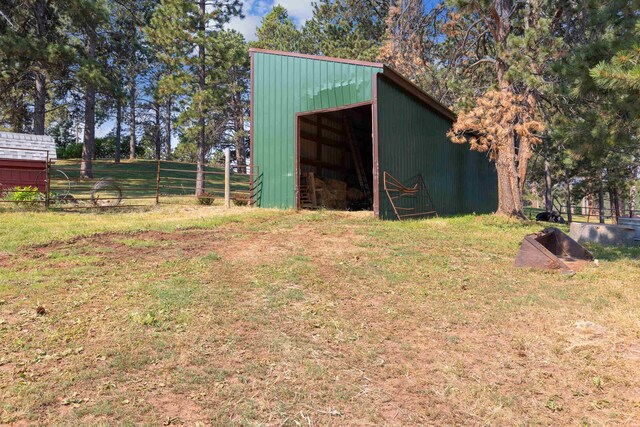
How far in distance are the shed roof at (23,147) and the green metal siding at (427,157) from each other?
11.9 metres

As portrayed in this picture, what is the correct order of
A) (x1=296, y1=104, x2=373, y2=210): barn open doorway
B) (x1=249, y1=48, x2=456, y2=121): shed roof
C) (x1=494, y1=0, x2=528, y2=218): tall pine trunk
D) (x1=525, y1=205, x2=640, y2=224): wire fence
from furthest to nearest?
1. (x1=525, y1=205, x2=640, y2=224): wire fence
2. (x1=296, y1=104, x2=373, y2=210): barn open doorway
3. (x1=494, y1=0, x2=528, y2=218): tall pine trunk
4. (x1=249, y1=48, x2=456, y2=121): shed roof

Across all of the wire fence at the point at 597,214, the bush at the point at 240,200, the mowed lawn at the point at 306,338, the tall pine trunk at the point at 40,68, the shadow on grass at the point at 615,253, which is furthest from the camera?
the wire fence at the point at 597,214

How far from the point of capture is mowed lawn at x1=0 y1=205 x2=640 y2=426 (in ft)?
9.39

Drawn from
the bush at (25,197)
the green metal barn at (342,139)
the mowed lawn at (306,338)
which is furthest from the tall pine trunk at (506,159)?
the bush at (25,197)

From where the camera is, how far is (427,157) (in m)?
15.4

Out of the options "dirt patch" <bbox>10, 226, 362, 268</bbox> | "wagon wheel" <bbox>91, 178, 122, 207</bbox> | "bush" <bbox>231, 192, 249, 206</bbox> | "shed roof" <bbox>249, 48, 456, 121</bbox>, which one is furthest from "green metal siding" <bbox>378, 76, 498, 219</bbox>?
"wagon wheel" <bbox>91, 178, 122, 207</bbox>

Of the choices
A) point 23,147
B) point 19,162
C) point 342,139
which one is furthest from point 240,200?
point 23,147

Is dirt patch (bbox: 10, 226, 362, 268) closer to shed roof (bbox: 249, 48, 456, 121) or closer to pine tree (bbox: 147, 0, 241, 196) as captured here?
shed roof (bbox: 249, 48, 456, 121)

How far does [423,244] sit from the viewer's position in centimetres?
834

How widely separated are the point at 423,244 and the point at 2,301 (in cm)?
690

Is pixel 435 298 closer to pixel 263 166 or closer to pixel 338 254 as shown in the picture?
pixel 338 254

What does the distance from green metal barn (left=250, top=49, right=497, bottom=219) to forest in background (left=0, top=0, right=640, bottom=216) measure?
65.1 inches

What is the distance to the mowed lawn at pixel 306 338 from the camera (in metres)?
2.86

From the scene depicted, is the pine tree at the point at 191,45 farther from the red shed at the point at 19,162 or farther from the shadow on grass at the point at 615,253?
the shadow on grass at the point at 615,253
